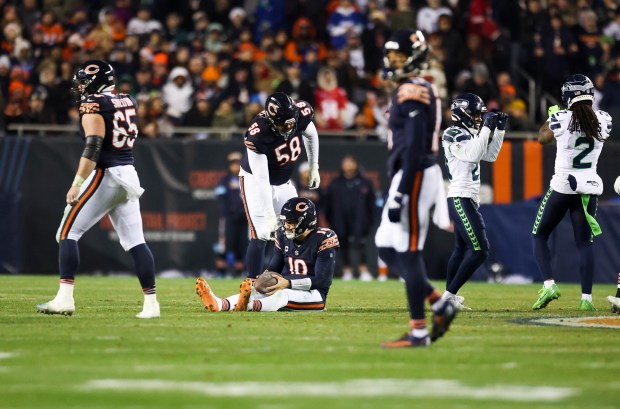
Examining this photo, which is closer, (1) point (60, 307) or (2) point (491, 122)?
(1) point (60, 307)

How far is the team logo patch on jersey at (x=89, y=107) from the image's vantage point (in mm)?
9180

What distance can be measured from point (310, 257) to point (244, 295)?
0.67 metres

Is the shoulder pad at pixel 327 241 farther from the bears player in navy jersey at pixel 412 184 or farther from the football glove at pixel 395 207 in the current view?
the football glove at pixel 395 207

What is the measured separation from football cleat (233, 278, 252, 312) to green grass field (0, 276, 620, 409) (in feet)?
0.67

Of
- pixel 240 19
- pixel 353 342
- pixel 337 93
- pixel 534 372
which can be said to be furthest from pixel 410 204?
pixel 240 19

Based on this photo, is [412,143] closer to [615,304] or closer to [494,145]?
[494,145]

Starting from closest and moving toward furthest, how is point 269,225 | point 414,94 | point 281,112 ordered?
point 414,94 → point 281,112 → point 269,225

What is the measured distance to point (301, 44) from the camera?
67.8ft

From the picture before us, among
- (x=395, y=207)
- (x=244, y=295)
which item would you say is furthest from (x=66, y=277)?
(x=395, y=207)

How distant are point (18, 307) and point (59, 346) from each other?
3455 mm

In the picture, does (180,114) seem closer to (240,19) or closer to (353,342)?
(240,19)

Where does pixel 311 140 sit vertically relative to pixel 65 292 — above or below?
above

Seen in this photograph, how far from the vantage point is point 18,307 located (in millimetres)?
10719

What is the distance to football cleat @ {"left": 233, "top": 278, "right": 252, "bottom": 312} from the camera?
10.1m
